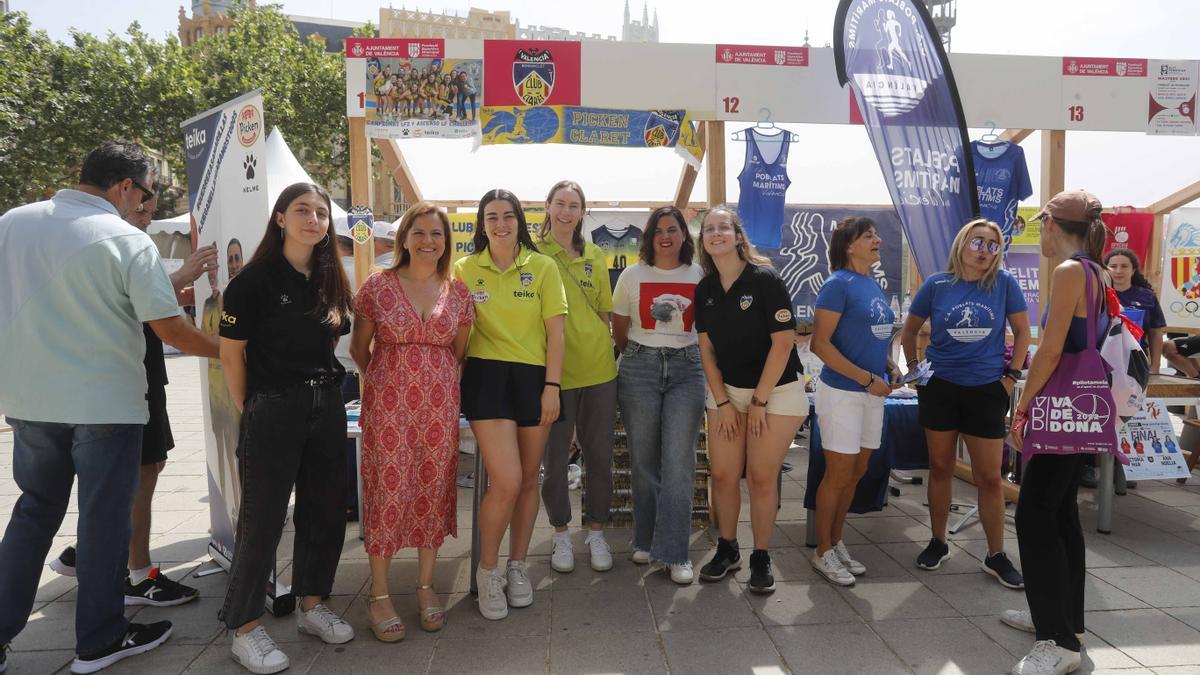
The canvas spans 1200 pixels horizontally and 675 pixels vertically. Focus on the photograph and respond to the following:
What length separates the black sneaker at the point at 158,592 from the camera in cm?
312

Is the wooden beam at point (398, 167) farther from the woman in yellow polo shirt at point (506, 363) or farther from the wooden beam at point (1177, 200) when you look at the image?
the wooden beam at point (1177, 200)

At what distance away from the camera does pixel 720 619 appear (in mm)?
2984

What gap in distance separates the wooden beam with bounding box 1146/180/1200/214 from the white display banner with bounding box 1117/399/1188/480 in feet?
7.58

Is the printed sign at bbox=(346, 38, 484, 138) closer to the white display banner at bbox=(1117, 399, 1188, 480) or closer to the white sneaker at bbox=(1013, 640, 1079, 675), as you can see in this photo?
the white sneaker at bbox=(1013, 640, 1079, 675)

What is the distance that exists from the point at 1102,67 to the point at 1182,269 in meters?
3.75

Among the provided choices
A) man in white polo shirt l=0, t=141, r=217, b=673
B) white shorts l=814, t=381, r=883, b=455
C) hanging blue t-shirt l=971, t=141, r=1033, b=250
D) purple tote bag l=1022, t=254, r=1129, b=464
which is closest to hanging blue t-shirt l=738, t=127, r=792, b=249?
hanging blue t-shirt l=971, t=141, r=1033, b=250

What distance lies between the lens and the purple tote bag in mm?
2482

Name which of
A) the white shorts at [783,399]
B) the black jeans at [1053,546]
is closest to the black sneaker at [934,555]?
the black jeans at [1053,546]

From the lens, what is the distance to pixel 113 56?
58.3 ft

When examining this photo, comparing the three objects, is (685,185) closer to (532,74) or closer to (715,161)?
(715,161)

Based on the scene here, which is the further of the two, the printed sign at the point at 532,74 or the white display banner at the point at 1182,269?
the white display banner at the point at 1182,269

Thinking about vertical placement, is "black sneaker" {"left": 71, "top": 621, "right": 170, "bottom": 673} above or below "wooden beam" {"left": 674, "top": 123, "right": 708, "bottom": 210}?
below

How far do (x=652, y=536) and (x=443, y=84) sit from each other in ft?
9.81

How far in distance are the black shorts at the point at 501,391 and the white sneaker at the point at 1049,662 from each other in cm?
202
